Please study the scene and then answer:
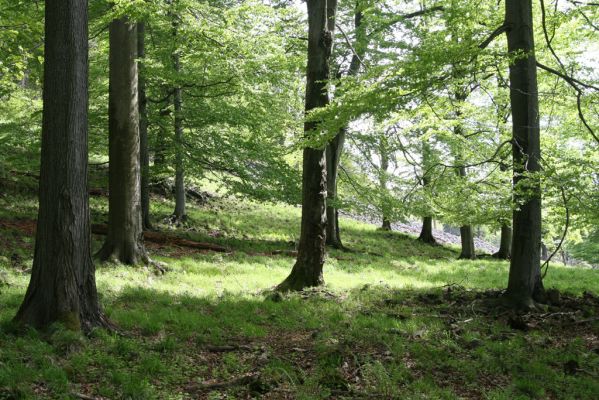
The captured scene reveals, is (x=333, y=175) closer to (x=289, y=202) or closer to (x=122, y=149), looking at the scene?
(x=289, y=202)

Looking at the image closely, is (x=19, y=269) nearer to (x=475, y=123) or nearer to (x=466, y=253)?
(x=475, y=123)

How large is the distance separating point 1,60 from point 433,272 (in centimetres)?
1263

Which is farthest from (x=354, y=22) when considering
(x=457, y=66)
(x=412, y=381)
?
(x=412, y=381)

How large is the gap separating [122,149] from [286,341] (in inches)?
227

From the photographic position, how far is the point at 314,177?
32.3 ft

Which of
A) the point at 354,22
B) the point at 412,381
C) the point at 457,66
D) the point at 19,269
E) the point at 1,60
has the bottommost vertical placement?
the point at 412,381

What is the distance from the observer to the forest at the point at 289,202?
552cm

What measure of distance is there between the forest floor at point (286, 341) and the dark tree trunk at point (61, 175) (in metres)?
0.36

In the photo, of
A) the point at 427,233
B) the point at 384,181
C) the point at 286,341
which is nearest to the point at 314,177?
the point at 286,341

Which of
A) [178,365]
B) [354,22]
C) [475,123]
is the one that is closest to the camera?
[178,365]

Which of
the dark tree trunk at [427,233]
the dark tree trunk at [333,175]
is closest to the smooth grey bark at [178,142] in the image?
the dark tree trunk at [333,175]

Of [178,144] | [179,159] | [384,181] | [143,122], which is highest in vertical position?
[143,122]

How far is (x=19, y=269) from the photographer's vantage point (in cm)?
897

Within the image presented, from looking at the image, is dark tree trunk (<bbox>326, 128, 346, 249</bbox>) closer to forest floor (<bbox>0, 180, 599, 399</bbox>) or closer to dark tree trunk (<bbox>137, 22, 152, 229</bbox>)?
forest floor (<bbox>0, 180, 599, 399</bbox>)
